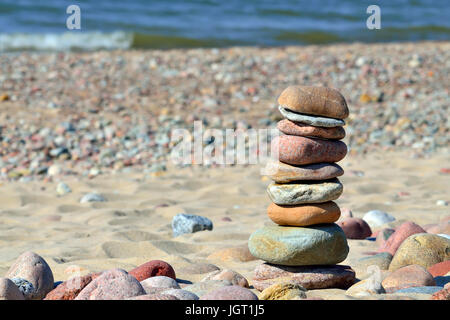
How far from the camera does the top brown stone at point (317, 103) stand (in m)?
3.18

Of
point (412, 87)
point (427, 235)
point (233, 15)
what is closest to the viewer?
point (427, 235)

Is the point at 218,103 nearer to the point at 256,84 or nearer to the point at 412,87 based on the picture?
the point at 256,84

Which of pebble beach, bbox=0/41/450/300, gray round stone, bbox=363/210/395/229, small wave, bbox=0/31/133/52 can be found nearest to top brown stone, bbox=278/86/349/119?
pebble beach, bbox=0/41/450/300

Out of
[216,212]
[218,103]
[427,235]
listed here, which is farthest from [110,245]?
[218,103]

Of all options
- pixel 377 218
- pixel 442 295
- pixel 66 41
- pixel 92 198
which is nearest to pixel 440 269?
pixel 442 295

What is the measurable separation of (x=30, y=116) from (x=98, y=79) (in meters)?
2.15

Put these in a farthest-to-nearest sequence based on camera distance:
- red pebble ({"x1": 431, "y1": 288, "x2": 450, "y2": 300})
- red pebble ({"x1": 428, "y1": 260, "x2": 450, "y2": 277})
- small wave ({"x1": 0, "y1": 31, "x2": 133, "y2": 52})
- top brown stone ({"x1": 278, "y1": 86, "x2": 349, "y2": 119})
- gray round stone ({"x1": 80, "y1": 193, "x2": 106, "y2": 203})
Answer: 1. small wave ({"x1": 0, "y1": 31, "x2": 133, "y2": 52})
2. gray round stone ({"x1": 80, "y1": 193, "x2": 106, "y2": 203})
3. red pebble ({"x1": 428, "y1": 260, "x2": 450, "y2": 277})
4. top brown stone ({"x1": 278, "y1": 86, "x2": 349, "y2": 119})
5. red pebble ({"x1": 431, "y1": 288, "x2": 450, "y2": 300})

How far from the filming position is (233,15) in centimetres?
1992

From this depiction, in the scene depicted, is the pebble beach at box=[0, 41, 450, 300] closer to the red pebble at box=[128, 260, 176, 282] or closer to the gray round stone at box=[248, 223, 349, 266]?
the red pebble at box=[128, 260, 176, 282]

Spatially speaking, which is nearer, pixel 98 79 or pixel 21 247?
pixel 21 247

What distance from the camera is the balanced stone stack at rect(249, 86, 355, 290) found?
10.5 ft

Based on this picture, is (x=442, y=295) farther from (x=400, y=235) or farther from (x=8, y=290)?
(x=8, y=290)

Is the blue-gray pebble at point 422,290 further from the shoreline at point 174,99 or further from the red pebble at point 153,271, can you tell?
the shoreline at point 174,99
